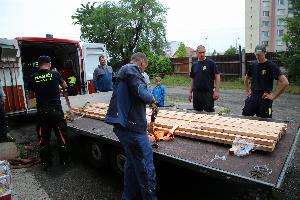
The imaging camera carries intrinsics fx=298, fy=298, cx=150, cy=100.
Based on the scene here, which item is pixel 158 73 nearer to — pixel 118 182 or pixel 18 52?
pixel 18 52

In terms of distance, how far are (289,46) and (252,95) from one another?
40.6ft

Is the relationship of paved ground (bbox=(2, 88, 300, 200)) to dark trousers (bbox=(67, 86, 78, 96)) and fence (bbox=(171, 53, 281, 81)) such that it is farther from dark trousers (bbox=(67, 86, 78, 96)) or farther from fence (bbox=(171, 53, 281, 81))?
fence (bbox=(171, 53, 281, 81))

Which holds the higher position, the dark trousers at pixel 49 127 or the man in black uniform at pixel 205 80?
the man in black uniform at pixel 205 80

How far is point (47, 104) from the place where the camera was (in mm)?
5516

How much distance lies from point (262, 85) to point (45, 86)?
13.0ft

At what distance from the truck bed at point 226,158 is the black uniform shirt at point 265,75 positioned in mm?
1058

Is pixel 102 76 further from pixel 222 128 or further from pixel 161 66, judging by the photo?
pixel 161 66

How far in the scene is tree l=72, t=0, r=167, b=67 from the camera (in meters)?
35.3

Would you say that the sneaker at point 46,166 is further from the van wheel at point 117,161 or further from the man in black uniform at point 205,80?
the man in black uniform at point 205,80

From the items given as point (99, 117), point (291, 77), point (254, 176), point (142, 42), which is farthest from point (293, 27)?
point (142, 42)

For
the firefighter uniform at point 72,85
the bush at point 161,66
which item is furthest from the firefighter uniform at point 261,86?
the bush at point 161,66

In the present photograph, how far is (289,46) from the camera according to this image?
16.2 m

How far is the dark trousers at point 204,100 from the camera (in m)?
6.33

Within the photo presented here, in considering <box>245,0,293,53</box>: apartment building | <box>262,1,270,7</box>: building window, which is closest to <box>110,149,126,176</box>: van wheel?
<box>245,0,293,53</box>: apartment building
